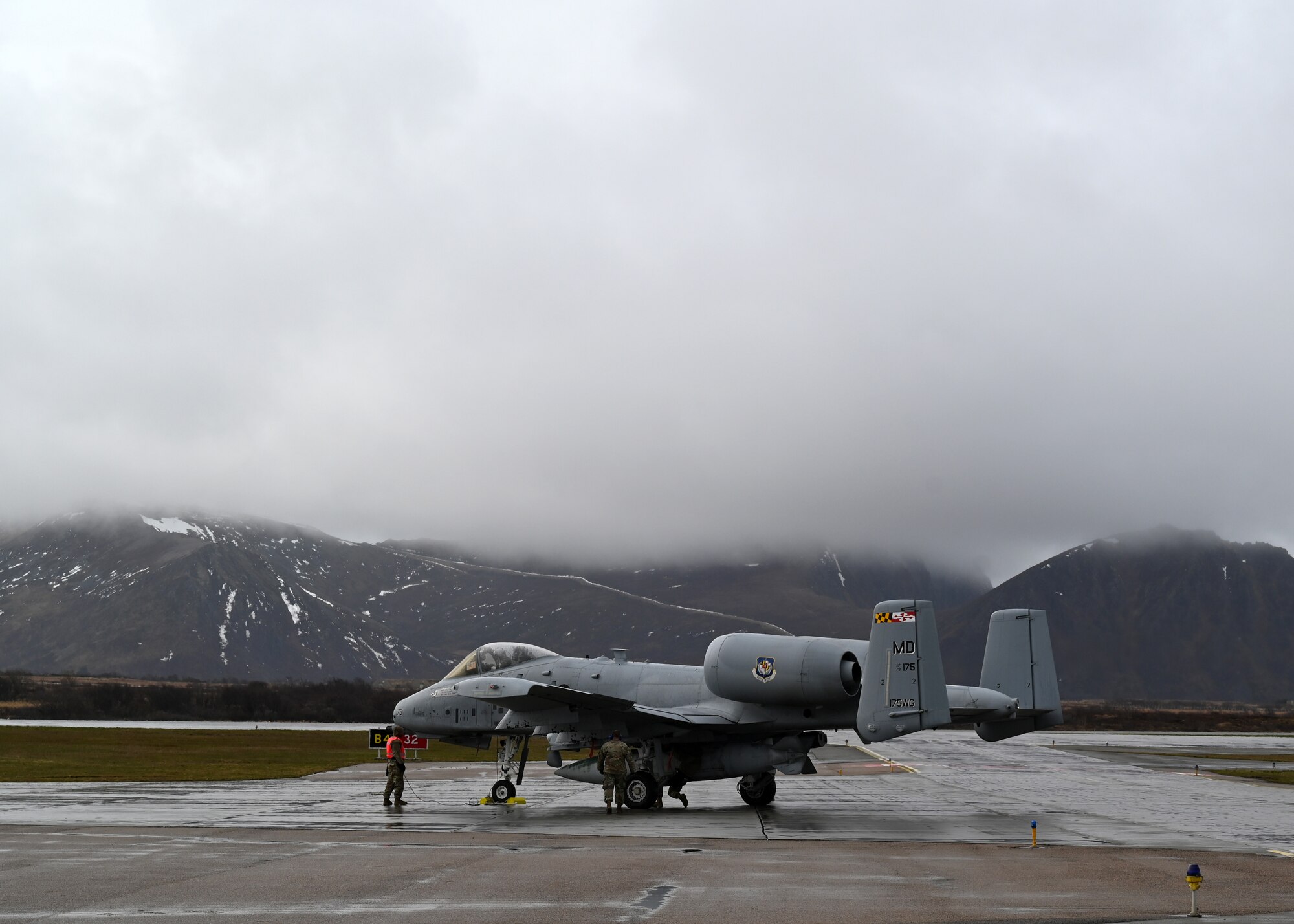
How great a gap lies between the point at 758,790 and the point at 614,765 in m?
3.86

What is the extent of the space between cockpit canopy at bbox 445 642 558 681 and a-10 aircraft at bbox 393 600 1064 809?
0.50 metres

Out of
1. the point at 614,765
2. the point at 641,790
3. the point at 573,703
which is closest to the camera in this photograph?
the point at 614,765

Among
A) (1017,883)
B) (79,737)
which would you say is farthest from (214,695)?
(1017,883)

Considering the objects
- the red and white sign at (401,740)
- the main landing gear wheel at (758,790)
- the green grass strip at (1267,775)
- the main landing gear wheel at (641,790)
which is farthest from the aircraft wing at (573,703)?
the green grass strip at (1267,775)

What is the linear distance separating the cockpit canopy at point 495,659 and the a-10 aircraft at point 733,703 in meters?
0.50

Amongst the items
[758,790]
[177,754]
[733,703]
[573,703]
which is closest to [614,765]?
[573,703]

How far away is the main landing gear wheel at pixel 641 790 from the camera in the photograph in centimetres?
2500

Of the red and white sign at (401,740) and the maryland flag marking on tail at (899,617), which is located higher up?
the maryland flag marking on tail at (899,617)

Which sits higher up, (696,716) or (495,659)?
(495,659)

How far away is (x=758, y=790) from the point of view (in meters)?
26.1

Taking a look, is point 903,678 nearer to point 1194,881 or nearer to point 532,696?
point 532,696

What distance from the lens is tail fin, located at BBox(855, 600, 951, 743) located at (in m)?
21.4

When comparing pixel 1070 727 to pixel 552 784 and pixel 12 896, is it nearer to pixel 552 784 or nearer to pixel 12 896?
pixel 552 784

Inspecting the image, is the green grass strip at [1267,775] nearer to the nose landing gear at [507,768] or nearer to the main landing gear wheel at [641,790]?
the main landing gear wheel at [641,790]
